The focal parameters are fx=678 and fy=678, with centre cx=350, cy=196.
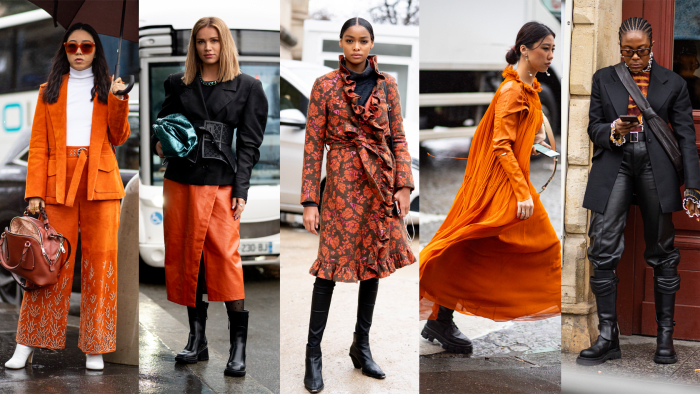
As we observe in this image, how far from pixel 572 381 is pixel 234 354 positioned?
6.73 feet

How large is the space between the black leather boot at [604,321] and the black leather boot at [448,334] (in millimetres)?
893

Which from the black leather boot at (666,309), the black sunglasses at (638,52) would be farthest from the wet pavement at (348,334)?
the black sunglasses at (638,52)

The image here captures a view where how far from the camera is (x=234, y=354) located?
3545 millimetres

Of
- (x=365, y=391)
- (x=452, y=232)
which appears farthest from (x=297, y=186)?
(x=365, y=391)

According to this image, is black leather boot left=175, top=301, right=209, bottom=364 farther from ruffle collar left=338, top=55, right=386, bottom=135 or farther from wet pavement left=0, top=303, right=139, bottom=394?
ruffle collar left=338, top=55, right=386, bottom=135

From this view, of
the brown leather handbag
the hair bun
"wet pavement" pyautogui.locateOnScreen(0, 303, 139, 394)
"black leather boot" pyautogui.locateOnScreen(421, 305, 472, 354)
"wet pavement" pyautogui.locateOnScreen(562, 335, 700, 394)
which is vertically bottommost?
"wet pavement" pyautogui.locateOnScreen(562, 335, 700, 394)

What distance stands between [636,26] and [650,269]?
1.66m

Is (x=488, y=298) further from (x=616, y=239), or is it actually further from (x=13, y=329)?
(x=13, y=329)

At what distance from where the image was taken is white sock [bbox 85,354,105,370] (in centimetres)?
380

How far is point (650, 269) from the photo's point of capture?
4.70 m

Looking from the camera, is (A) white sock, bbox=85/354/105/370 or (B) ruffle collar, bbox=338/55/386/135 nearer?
(B) ruffle collar, bbox=338/55/386/135

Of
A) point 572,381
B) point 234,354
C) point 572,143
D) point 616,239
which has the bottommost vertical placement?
point 572,381

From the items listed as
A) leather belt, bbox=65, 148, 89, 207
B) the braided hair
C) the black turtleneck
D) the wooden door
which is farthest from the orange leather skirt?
the wooden door

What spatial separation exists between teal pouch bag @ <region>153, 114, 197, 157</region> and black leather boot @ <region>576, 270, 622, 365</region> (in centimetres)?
265
